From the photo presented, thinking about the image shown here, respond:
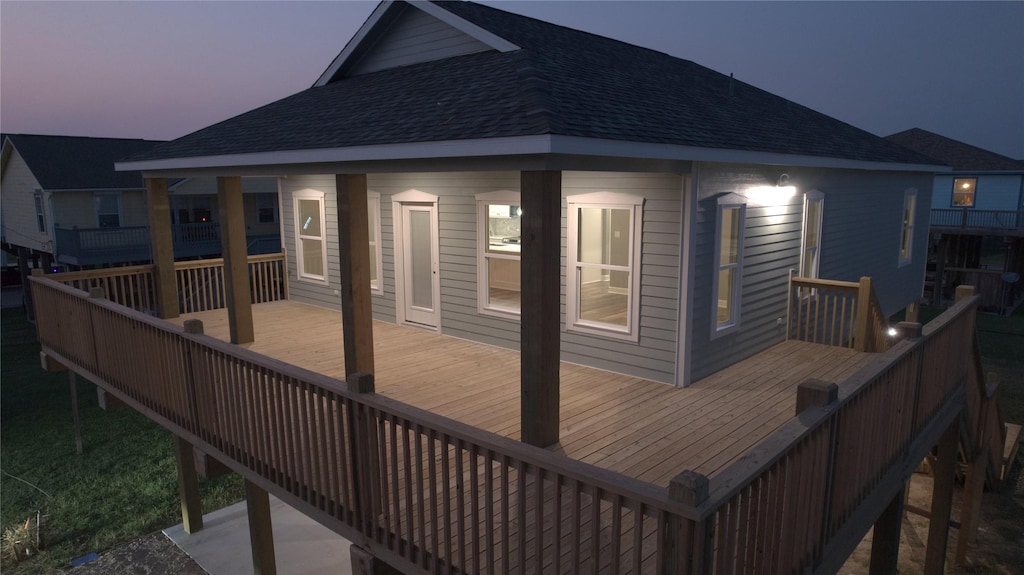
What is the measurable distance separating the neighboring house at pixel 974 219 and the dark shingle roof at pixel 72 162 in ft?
108

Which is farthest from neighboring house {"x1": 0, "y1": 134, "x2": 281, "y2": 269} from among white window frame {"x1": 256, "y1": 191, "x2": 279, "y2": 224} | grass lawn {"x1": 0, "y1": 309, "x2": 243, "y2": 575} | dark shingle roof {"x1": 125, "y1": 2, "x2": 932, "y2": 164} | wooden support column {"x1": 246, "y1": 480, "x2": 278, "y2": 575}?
wooden support column {"x1": 246, "y1": 480, "x2": 278, "y2": 575}

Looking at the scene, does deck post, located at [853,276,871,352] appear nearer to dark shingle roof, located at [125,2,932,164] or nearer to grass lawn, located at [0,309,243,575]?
dark shingle roof, located at [125,2,932,164]

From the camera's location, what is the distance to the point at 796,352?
28.6 ft

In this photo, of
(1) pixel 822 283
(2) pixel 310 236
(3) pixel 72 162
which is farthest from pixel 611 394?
(3) pixel 72 162

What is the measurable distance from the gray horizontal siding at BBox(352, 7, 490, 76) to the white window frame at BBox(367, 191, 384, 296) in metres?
2.11

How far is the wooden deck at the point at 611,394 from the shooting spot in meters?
5.34

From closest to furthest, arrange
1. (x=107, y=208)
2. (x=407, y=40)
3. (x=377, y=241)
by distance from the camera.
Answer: (x=407, y=40) < (x=377, y=241) < (x=107, y=208)

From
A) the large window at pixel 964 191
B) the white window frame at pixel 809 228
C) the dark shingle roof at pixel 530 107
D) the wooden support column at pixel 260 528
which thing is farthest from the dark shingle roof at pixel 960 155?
the wooden support column at pixel 260 528

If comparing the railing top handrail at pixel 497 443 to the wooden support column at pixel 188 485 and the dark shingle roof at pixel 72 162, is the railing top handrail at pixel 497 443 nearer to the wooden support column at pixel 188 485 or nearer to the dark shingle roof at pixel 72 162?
the wooden support column at pixel 188 485

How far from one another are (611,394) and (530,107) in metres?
3.30

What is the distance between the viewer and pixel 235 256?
8.95 meters

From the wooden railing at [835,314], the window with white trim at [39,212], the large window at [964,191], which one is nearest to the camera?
the wooden railing at [835,314]

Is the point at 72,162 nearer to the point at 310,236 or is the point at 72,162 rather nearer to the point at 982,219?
the point at 310,236

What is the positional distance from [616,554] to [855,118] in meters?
138
